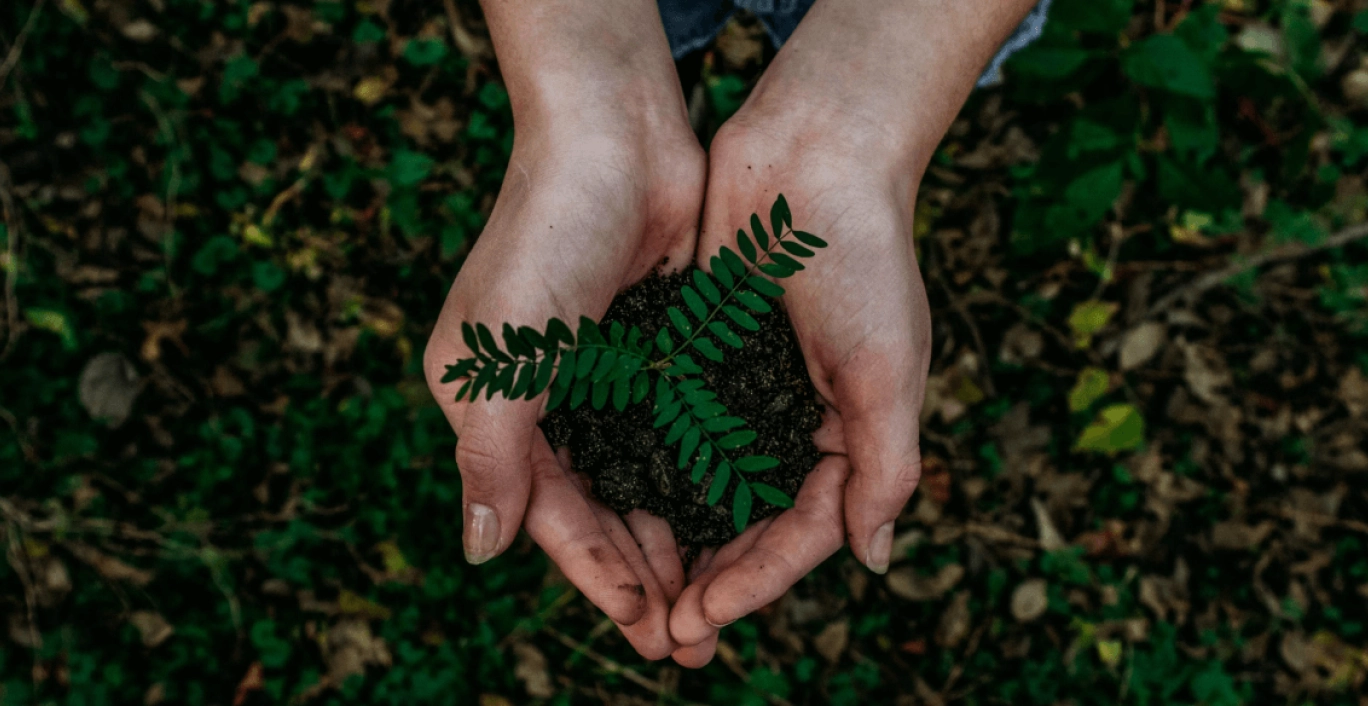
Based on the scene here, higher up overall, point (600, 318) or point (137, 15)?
point (137, 15)

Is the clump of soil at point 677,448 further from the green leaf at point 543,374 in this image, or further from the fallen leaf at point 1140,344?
the fallen leaf at point 1140,344

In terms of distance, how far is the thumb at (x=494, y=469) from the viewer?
90.0 inches

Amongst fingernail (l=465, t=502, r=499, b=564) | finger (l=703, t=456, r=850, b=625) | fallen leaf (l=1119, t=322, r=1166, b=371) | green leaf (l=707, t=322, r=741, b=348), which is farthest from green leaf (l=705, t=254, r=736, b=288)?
fallen leaf (l=1119, t=322, r=1166, b=371)

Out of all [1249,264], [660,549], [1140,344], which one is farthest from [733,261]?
[1249,264]

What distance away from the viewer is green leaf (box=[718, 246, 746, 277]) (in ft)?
6.80

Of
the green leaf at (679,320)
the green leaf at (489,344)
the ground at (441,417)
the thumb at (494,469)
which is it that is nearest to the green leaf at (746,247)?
the green leaf at (679,320)

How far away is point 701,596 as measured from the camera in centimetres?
248

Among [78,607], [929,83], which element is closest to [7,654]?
[78,607]

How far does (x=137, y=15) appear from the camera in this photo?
12.6 ft

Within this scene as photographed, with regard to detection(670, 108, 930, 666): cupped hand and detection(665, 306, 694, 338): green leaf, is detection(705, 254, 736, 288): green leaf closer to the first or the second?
detection(665, 306, 694, 338): green leaf

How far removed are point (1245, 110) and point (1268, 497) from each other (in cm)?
167

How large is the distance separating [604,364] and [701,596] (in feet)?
2.87

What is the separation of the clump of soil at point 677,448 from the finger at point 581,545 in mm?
110

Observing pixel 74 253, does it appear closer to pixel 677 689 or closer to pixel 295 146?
pixel 295 146
